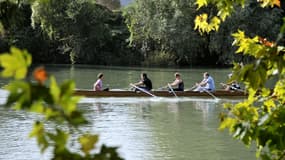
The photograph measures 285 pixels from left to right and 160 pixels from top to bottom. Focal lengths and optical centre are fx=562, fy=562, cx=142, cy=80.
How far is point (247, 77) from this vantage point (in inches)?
74.7

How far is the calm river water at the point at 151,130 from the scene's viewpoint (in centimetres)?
1029

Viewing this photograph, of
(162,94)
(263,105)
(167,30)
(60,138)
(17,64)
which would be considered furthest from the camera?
(167,30)

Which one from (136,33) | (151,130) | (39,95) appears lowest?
(151,130)

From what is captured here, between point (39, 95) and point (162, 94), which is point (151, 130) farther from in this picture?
point (39, 95)

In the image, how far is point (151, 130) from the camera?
1285 centimetres

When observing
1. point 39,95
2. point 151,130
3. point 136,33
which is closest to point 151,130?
point 151,130

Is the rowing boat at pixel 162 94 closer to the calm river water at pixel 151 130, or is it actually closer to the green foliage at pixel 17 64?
the calm river water at pixel 151 130

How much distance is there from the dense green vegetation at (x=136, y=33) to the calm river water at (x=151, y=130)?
17.2m

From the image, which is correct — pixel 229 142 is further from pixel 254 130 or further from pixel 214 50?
pixel 214 50

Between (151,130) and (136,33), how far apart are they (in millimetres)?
28396

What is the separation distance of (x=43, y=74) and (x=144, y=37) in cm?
3949

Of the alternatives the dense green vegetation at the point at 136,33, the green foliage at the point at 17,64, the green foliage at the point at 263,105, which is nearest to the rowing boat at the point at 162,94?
the dense green vegetation at the point at 136,33

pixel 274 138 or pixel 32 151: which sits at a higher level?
pixel 274 138

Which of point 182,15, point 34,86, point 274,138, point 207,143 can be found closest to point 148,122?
point 207,143
